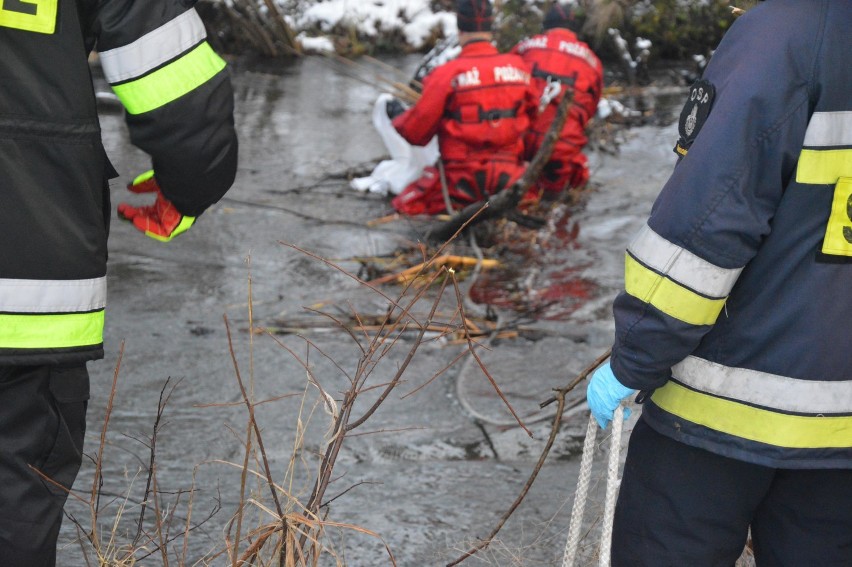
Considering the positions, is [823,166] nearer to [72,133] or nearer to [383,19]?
[72,133]

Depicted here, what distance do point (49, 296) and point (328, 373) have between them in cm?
229

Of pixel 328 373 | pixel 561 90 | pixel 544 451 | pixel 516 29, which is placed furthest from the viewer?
pixel 516 29

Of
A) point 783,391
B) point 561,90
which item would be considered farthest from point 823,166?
point 561,90

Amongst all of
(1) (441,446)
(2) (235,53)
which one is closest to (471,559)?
(1) (441,446)

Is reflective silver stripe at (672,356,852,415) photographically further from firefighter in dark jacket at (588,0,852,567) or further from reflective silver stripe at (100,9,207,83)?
reflective silver stripe at (100,9,207,83)

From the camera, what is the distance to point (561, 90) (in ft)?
23.5

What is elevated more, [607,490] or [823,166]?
[823,166]

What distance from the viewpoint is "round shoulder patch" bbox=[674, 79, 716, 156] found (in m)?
2.05

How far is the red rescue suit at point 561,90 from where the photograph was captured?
7.16m

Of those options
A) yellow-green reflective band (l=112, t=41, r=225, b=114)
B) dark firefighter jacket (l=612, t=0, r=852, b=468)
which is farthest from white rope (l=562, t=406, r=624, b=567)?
yellow-green reflective band (l=112, t=41, r=225, b=114)

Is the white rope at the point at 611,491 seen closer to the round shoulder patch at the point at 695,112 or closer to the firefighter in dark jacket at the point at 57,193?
the round shoulder patch at the point at 695,112

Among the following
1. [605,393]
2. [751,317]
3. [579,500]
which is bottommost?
[579,500]

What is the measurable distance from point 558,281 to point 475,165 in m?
1.24

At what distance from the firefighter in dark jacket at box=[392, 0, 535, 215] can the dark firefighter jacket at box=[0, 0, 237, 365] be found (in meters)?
4.14
